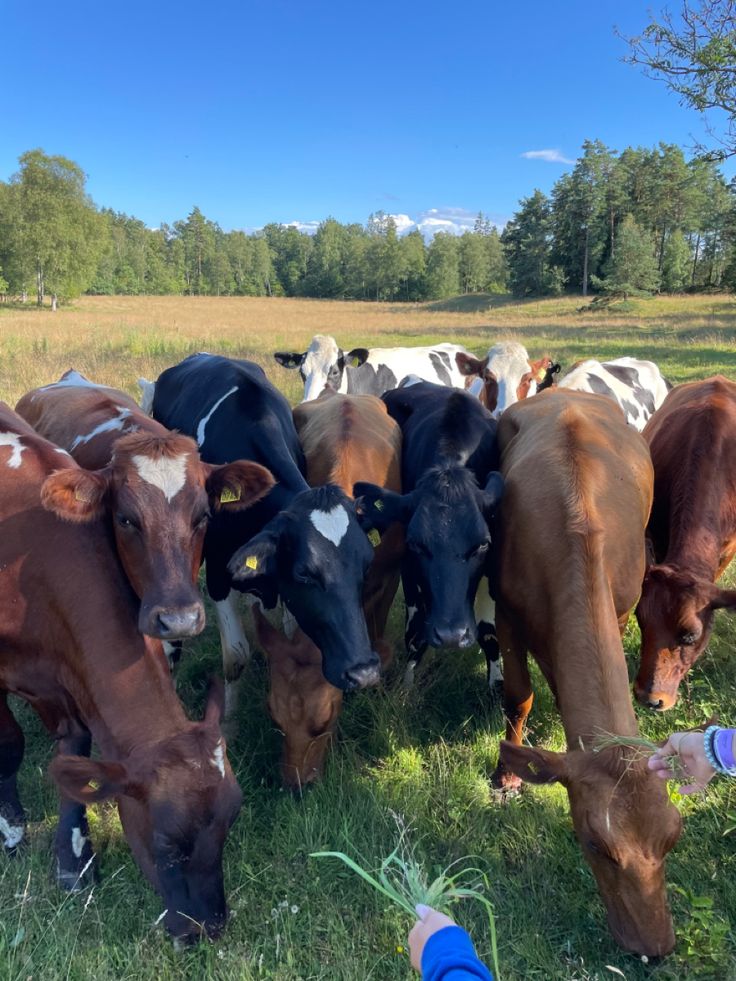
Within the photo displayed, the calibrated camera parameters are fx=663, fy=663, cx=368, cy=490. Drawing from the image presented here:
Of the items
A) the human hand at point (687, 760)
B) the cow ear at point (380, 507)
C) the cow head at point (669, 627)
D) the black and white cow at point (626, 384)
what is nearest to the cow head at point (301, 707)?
the cow ear at point (380, 507)

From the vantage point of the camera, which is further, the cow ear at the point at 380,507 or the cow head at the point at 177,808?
the cow ear at the point at 380,507

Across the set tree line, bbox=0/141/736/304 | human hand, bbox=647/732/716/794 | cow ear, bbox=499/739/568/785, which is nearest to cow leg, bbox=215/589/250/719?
cow ear, bbox=499/739/568/785

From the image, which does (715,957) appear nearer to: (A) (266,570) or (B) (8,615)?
(A) (266,570)

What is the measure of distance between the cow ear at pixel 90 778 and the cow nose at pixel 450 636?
5.37ft

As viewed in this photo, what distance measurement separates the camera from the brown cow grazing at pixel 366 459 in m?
4.43

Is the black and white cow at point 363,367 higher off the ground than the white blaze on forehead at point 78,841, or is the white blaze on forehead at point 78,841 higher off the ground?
the black and white cow at point 363,367

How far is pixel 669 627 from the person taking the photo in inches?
157

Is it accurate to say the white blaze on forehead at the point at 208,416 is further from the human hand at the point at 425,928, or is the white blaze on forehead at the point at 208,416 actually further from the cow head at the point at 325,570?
the human hand at the point at 425,928

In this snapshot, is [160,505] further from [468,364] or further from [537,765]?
[468,364]

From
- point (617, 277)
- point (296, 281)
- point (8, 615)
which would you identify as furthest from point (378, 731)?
point (296, 281)

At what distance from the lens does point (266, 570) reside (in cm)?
376

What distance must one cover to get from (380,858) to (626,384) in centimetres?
710

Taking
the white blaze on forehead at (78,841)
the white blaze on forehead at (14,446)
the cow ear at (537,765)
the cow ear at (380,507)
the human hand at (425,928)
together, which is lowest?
the white blaze on forehead at (78,841)

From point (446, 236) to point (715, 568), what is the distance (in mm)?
94998
